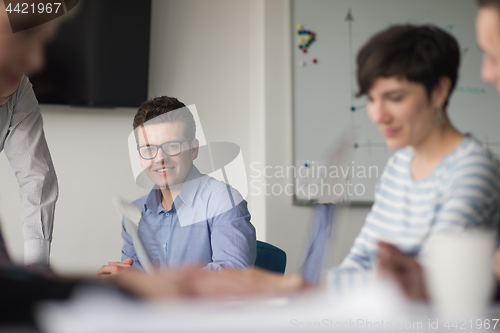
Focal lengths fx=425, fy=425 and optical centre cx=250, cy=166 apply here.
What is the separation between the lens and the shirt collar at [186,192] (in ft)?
1.64

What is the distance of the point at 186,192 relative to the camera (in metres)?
0.53

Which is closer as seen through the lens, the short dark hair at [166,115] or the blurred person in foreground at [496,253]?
the blurred person in foreground at [496,253]

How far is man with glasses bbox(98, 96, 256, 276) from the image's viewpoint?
466 millimetres

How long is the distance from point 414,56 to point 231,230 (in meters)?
0.39

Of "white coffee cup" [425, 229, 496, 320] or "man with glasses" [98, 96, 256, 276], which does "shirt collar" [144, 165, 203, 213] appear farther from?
"white coffee cup" [425, 229, 496, 320]

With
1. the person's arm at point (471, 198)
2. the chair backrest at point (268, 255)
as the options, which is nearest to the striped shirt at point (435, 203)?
the person's arm at point (471, 198)

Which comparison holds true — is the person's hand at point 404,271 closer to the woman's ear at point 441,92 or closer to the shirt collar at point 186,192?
the woman's ear at point 441,92

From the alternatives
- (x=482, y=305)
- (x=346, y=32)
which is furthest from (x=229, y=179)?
(x=482, y=305)

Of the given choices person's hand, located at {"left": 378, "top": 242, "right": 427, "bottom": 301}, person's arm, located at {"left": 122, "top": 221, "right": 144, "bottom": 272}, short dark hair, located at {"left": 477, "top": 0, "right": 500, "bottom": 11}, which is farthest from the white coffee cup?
person's arm, located at {"left": 122, "top": 221, "right": 144, "bottom": 272}

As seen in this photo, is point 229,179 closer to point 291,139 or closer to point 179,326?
point 291,139

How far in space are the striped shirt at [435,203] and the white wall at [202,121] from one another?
20mm

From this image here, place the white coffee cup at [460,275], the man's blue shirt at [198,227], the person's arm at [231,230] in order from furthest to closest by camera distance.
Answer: the person's arm at [231,230] < the man's blue shirt at [198,227] < the white coffee cup at [460,275]

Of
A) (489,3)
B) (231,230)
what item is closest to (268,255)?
(231,230)

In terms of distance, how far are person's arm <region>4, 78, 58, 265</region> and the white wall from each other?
31mm
